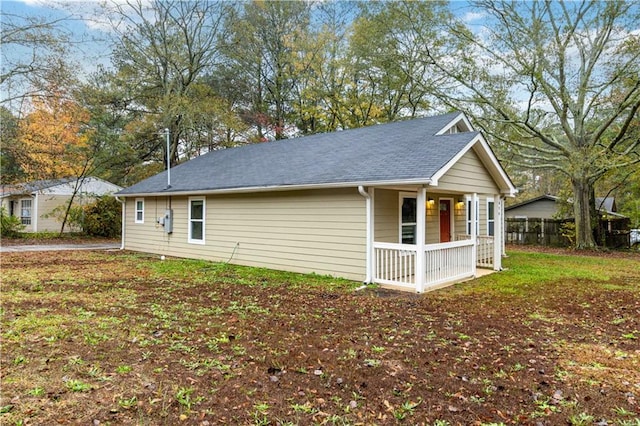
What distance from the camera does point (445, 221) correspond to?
452 inches

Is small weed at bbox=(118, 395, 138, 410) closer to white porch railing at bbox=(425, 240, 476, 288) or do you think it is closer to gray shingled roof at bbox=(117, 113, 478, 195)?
gray shingled roof at bbox=(117, 113, 478, 195)

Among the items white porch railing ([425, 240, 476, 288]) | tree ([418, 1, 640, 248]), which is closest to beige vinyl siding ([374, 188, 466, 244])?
white porch railing ([425, 240, 476, 288])

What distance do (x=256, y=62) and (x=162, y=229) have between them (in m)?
14.3

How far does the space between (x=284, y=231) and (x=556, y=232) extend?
14696mm

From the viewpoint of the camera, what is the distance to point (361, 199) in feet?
27.6

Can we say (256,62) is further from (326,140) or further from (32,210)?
(32,210)

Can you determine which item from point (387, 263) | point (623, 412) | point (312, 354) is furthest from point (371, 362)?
point (387, 263)

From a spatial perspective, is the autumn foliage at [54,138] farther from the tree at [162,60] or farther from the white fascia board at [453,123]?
the white fascia board at [453,123]

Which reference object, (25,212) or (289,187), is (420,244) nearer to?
(289,187)

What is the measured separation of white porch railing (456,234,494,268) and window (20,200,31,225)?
2390cm

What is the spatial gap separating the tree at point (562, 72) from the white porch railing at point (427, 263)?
8899mm

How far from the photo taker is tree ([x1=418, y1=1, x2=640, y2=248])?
47.5 feet

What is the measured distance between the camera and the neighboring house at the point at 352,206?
324 inches

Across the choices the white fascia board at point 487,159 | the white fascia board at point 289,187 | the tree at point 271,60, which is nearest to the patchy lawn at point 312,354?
the white fascia board at point 289,187
